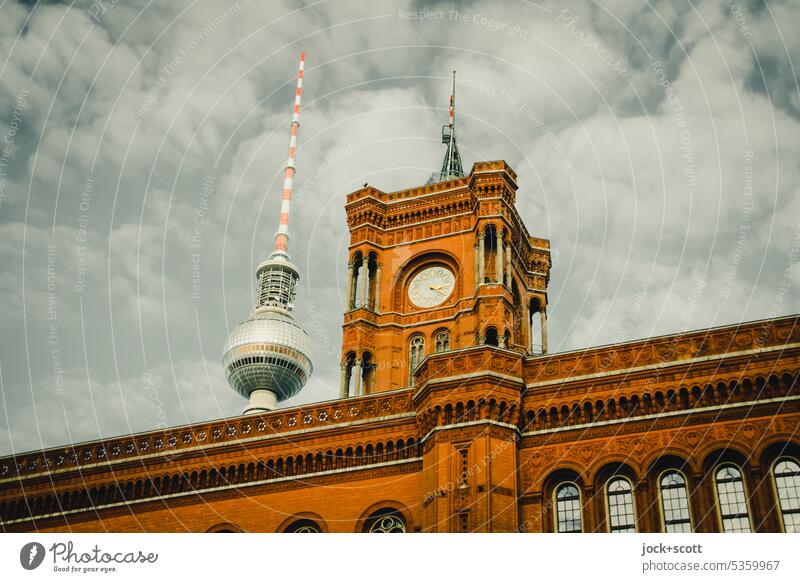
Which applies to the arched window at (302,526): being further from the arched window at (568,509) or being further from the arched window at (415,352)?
the arched window at (415,352)

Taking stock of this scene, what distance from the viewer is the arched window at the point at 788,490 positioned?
2975 centimetres

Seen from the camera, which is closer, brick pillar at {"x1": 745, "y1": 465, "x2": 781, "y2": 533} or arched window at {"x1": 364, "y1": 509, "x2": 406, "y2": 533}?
brick pillar at {"x1": 745, "y1": 465, "x2": 781, "y2": 533}

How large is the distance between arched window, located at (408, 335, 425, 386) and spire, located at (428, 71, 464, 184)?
604 inches

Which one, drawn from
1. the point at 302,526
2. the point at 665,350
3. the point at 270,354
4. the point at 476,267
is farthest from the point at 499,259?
the point at 270,354

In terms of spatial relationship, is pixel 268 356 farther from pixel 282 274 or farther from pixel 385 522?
pixel 385 522

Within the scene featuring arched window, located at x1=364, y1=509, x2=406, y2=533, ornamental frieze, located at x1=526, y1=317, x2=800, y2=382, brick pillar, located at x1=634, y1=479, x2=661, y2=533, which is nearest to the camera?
brick pillar, located at x1=634, y1=479, x2=661, y2=533

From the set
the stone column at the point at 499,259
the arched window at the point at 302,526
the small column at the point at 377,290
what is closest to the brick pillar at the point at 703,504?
the arched window at the point at 302,526

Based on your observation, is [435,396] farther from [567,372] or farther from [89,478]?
[89,478]

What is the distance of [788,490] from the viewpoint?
30.4m

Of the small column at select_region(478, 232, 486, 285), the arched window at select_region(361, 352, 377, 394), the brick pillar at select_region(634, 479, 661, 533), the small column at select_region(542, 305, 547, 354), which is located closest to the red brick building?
the brick pillar at select_region(634, 479, 661, 533)

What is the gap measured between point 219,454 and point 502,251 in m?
18.9

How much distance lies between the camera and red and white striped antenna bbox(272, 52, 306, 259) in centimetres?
8100

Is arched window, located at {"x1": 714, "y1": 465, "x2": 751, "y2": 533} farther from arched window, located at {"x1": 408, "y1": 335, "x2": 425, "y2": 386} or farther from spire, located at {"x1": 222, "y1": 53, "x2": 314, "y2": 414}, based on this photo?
spire, located at {"x1": 222, "y1": 53, "x2": 314, "y2": 414}

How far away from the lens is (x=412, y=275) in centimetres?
5250
